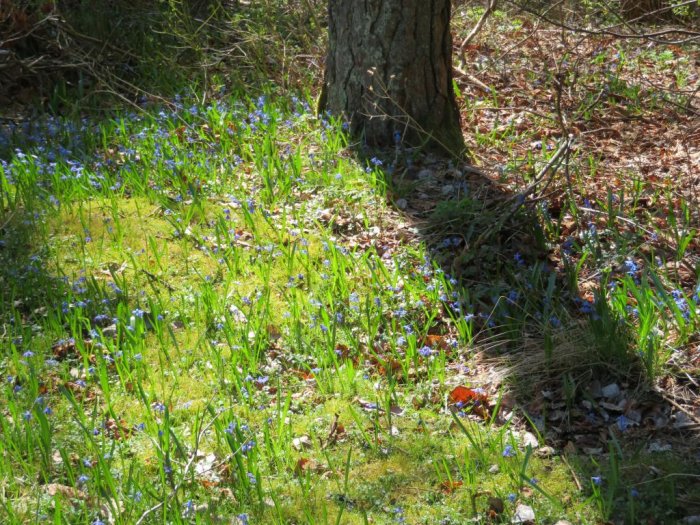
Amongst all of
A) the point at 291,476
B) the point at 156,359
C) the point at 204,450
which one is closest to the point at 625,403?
the point at 291,476

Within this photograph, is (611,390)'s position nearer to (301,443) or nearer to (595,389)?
(595,389)

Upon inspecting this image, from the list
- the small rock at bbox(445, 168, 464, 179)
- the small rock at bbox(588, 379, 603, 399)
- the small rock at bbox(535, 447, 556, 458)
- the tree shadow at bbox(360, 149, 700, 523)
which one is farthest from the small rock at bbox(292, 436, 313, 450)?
the small rock at bbox(445, 168, 464, 179)

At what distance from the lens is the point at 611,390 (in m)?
3.53

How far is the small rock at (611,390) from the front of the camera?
3.51 meters

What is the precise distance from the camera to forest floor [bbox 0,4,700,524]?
298cm

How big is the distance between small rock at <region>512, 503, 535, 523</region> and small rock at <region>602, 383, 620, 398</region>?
2.83 feet

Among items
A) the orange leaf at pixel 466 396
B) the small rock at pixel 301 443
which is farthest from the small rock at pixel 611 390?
the small rock at pixel 301 443

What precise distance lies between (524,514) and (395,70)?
3.62 meters

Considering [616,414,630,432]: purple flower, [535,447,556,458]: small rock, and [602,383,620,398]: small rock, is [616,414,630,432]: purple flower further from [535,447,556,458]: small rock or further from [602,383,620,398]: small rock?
[535,447,556,458]: small rock

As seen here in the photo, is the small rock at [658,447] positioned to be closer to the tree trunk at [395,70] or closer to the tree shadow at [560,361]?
the tree shadow at [560,361]

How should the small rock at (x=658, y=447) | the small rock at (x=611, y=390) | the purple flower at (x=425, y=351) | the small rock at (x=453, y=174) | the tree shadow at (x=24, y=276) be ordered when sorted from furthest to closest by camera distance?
the small rock at (x=453, y=174)
the tree shadow at (x=24, y=276)
the purple flower at (x=425, y=351)
the small rock at (x=611, y=390)
the small rock at (x=658, y=447)

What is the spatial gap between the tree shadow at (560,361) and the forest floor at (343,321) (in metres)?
0.01

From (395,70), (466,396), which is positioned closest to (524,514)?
(466,396)

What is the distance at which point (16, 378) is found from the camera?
12.0ft
